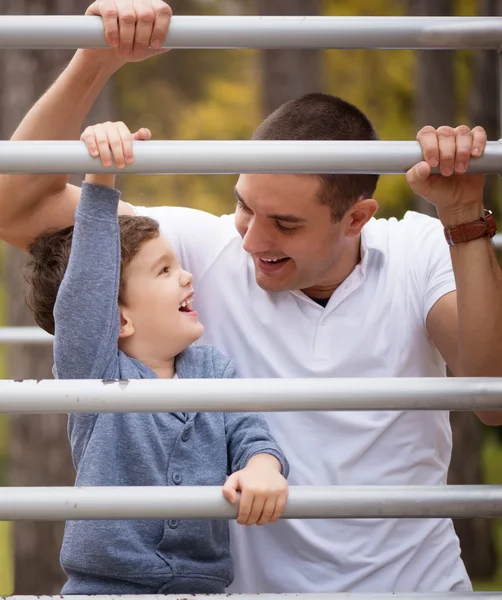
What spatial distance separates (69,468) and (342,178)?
2.80 metres

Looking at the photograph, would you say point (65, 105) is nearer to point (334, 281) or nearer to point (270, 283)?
point (270, 283)

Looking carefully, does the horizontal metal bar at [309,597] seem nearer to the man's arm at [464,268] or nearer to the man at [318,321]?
the man's arm at [464,268]

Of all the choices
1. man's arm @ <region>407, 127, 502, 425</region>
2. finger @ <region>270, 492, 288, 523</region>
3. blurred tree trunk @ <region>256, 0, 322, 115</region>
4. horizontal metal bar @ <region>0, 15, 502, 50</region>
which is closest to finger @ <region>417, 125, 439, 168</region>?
man's arm @ <region>407, 127, 502, 425</region>

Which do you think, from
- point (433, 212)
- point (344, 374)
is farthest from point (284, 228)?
point (433, 212)

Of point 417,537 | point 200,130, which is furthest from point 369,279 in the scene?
point 200,130

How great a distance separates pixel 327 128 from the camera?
8.84 ft

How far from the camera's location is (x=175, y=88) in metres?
14.0

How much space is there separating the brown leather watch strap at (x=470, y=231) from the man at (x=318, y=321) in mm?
348

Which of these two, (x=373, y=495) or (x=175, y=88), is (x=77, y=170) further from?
(x=175, y=88)

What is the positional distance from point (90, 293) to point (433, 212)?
467 centimetres

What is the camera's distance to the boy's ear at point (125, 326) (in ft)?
7.06

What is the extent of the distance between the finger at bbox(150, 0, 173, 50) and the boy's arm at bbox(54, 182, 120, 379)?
31cm

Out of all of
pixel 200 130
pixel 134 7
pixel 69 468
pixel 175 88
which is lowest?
pixel 69 468

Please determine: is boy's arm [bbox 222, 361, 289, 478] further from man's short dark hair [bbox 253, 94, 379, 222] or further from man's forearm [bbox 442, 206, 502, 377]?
man's short dark hair [bbox 253, 94, 379, 222]
